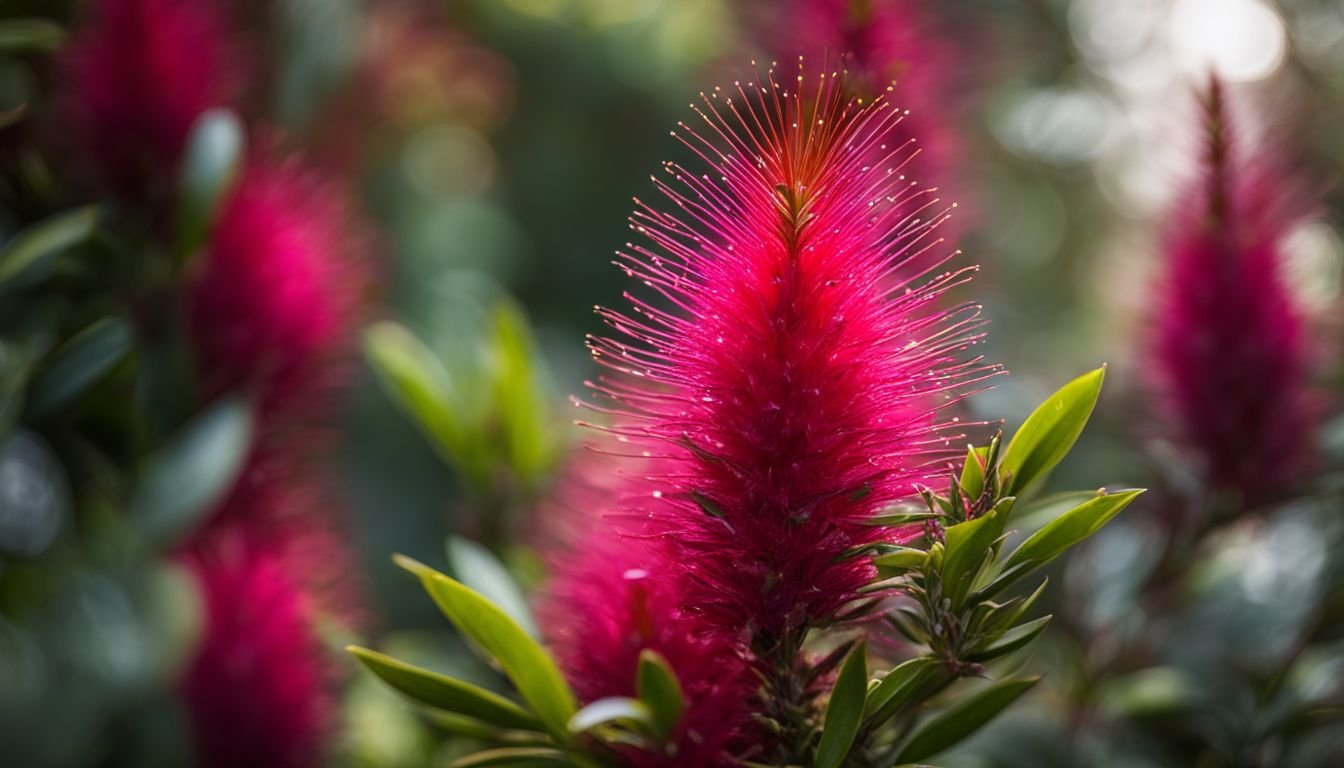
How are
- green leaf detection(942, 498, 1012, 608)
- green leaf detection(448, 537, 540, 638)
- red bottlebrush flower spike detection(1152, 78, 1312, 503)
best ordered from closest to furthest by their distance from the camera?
green leaf detection(942, 498, 1012, 608) → green leaf detection(448, 537, 540, 638) → red bottlebrush flower spike detection(1152, 78, 1312, 503)

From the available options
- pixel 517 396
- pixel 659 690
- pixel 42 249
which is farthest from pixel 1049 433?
pixel 42 249

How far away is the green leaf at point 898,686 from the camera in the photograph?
0.39m

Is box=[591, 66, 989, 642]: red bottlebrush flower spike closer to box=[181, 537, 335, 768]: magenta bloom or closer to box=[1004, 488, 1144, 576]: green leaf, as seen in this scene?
box=[1004, 488, 1144, 576]: green leaf

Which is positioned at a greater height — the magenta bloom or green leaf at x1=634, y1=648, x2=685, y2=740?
green leaf at x1=634, y1=648, x2=685, y2=740

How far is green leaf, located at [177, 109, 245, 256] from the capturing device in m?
0.59

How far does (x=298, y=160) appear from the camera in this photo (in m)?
0.74

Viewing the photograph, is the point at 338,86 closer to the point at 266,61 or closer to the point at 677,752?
the point at 266,61

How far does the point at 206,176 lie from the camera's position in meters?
0.59

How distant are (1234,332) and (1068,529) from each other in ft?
1.06

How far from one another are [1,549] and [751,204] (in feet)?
2.02

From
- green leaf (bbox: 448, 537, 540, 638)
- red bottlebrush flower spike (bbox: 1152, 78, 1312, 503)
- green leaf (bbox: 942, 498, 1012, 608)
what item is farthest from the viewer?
red bottlebrush flower spike (bbox: 1152, 78, 1312, 503)

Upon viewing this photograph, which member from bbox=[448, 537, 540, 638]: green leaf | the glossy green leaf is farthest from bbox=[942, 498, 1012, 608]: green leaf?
the glossy green leaf

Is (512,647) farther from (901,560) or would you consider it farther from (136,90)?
(136,90)

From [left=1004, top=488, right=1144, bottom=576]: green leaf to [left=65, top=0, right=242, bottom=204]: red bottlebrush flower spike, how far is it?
0.52 metres
